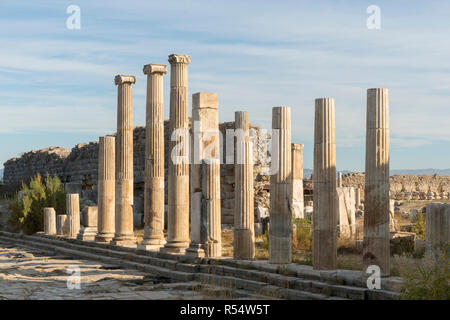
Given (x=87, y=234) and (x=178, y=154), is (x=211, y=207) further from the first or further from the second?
(x=87, y=234)

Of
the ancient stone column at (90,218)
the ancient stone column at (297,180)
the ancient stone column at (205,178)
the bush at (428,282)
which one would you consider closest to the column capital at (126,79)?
the ancient stone column at (205,178)

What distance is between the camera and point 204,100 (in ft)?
48.5

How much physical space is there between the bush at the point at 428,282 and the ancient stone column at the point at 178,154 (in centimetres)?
769

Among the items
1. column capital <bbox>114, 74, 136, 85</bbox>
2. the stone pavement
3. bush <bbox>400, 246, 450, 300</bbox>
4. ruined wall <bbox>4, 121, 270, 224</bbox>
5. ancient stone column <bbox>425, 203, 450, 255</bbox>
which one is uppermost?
column capital <bbox>114, 74, 136, 85</bbox>

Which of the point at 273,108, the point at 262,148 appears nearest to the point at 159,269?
the point at 273,108

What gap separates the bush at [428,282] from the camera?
8.72 metres

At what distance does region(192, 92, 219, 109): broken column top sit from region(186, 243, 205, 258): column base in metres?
3.23

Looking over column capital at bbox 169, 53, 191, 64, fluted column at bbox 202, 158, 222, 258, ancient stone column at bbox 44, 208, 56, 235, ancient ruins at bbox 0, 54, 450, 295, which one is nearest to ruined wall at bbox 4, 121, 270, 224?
ancient ruins at bbox 0, 54, 450, 295

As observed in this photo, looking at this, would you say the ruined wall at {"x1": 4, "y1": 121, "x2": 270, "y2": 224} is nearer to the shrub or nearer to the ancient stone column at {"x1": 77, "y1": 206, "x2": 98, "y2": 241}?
the ancient stone column at {"x1": 77, "y1": 206, "x2": 98, "y2": 241}

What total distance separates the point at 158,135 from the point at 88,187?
16776mm

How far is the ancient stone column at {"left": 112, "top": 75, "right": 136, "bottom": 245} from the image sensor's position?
744 inches

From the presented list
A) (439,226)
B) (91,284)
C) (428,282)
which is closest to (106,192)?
(91,284)

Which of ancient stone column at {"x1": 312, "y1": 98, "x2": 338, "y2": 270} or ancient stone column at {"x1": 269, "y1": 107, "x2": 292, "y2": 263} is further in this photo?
ancient stone column at {"x1": 269, "y1": 107, "x2": 292, "y2": 263}

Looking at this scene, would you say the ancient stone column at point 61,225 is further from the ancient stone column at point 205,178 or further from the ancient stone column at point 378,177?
the ancient stone column at point 378,177
